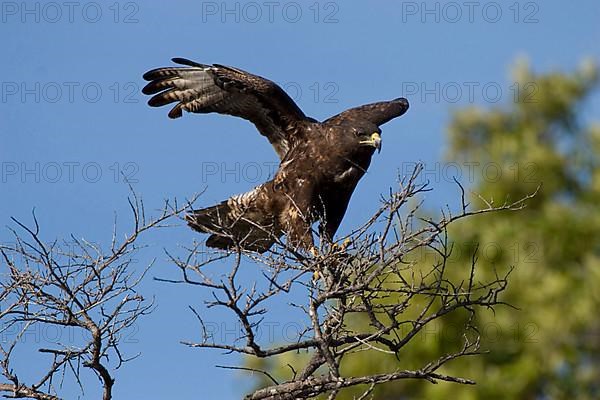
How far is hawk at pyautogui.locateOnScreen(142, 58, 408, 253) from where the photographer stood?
29.5ft

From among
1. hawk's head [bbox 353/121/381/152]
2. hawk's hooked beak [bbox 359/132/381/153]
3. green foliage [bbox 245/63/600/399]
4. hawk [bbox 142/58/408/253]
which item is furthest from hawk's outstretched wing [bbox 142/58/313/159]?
green foliage [bbox 245/63/600/399]

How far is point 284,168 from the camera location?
930 cm

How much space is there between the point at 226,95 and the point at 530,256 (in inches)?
495

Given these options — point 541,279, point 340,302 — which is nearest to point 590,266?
point 541,279

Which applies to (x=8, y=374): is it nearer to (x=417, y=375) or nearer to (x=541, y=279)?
(x=417, y=375)

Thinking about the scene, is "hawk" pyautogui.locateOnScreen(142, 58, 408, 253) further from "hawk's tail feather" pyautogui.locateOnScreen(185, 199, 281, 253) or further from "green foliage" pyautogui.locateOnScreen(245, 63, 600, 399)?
"green foliage" pyautogui.locateOnScreen(245, 63, 600, 399)

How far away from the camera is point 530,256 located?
2075cm

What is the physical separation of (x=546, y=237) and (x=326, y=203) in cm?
1309

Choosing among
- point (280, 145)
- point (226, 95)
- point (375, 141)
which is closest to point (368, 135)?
point (375, 141)

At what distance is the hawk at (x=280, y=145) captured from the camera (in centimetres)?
900

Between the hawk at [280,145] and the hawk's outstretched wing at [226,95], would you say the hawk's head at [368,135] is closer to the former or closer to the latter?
the hawk at [280,145]

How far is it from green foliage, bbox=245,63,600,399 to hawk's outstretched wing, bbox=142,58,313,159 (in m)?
7.79

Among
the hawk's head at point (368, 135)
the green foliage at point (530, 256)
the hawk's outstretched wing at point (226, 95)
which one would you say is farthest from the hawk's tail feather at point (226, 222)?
the green foliage at point (530, 256)

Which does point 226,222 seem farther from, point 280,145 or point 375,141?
point 375,141
